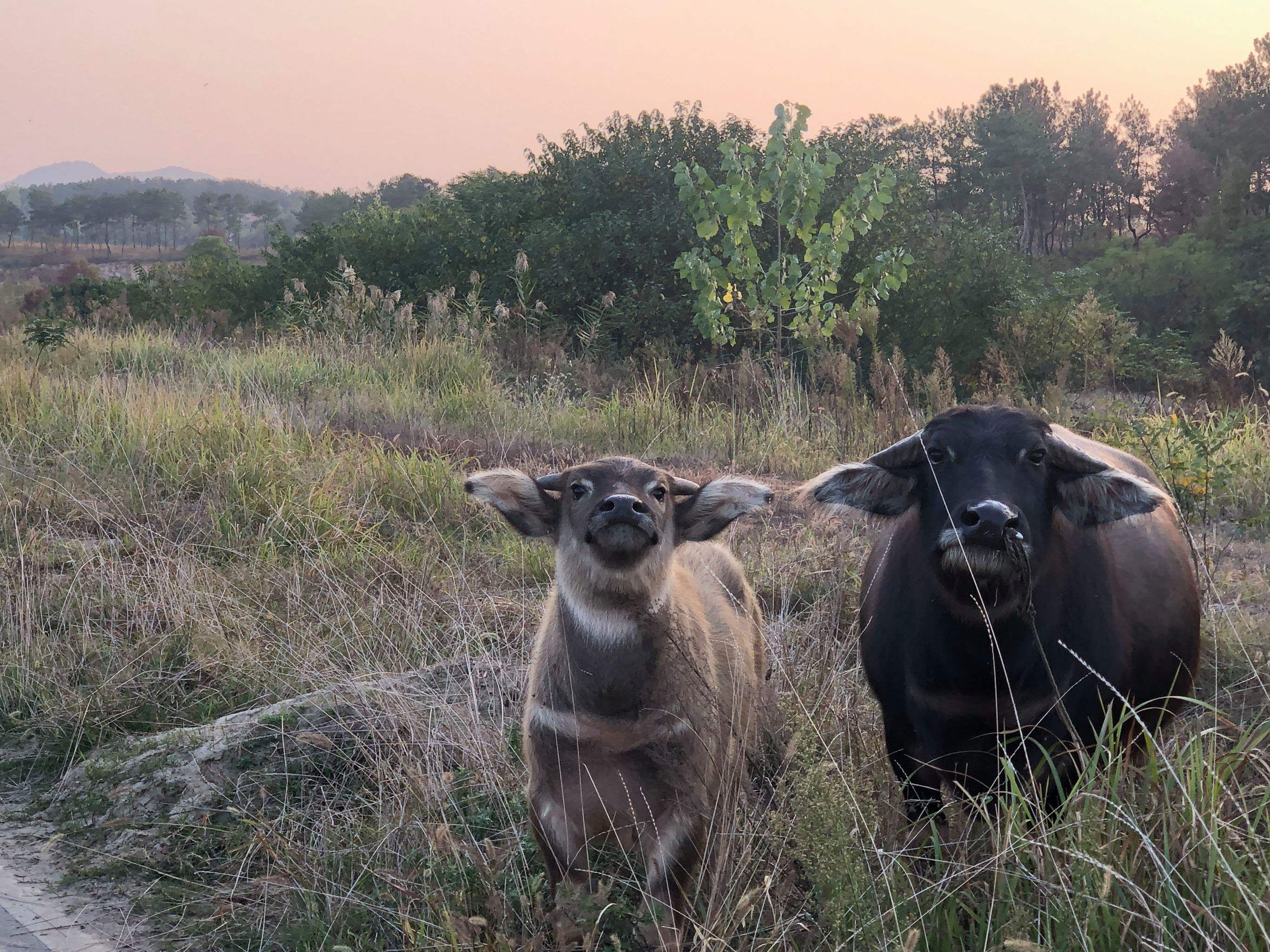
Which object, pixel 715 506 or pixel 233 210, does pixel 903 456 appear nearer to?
pixel 715 506

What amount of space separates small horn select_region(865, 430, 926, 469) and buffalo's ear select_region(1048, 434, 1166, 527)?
42 centimetres

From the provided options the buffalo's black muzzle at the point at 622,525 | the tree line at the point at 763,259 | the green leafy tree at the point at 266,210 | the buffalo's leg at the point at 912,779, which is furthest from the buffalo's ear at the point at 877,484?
the green leafy tree at the point at 266,210

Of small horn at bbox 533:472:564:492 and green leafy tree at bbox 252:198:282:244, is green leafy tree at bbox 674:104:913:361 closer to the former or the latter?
small horn at bbox 533:472:564:492

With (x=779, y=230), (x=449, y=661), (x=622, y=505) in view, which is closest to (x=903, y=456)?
(x=622, y=505)

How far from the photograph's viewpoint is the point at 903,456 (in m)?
3.63

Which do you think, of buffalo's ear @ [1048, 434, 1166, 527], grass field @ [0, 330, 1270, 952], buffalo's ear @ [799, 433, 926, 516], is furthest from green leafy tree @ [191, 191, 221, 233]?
buffalo's ear @ [1048, 434, 1166, 527]

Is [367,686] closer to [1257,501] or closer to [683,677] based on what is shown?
[683,677]

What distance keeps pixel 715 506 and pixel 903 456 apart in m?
0.80

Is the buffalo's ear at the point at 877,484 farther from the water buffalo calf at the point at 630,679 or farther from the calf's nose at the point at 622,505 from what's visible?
the calf's nose at the point at 622,505

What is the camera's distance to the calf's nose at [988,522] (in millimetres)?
3139

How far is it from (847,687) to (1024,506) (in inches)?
61.8

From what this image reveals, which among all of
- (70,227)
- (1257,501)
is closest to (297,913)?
(1257,501)

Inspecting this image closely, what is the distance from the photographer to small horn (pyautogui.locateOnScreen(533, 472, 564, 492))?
4.15 meters

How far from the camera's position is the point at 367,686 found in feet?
16.1
